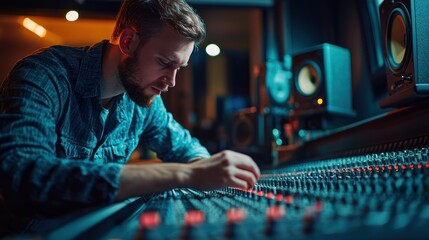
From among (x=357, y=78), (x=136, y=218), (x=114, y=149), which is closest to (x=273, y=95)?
(x=357, y=78)

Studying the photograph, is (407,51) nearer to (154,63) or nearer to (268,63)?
(154,63)

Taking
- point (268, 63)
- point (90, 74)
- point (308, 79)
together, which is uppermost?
point (268, 63)

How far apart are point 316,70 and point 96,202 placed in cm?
203

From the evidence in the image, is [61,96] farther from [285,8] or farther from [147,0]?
[285,8]

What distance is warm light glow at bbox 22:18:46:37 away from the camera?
19.2ft

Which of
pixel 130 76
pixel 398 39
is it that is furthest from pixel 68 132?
pixel 398 39

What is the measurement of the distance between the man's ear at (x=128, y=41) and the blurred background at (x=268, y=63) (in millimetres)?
1055

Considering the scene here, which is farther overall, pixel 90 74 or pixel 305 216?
pixel 90 74

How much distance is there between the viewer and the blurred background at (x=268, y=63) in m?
2.65

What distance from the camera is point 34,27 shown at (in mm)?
5957

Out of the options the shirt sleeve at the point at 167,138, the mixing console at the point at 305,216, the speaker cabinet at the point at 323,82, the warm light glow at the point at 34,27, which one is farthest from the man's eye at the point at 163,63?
the warm light glow at the point at 34,27

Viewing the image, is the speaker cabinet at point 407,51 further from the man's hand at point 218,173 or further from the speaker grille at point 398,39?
the man's hand at point 218,173

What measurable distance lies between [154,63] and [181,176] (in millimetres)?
682

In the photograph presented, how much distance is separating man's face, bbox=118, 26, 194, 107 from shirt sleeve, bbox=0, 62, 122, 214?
52 centimetres
